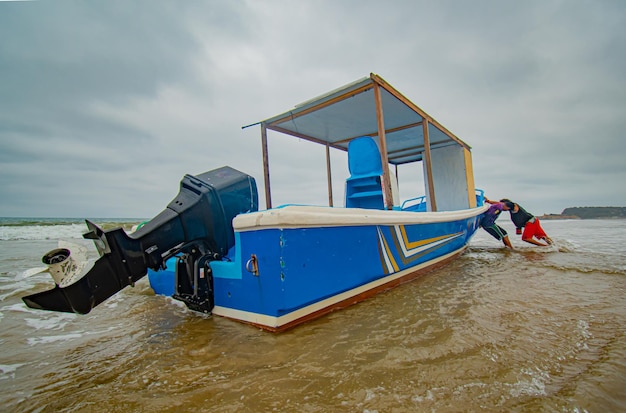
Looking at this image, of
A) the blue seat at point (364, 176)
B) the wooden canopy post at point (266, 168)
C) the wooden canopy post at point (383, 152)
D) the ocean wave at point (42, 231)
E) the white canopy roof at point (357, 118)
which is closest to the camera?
the wooden canopy post at point (383, 152)

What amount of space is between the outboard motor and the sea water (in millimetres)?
333

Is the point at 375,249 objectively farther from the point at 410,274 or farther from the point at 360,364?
the point at 360,364

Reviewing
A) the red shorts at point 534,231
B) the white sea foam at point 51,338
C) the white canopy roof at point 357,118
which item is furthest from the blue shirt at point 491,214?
the white sea foam at point 51,338

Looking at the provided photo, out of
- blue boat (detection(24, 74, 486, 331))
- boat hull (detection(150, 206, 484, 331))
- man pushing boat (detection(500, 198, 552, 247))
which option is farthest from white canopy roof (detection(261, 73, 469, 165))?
man pushing boat (detection(500, 198, 552, 247))

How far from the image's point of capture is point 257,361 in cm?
145

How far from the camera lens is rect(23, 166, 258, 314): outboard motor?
1498 mm

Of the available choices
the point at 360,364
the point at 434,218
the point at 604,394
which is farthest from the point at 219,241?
the point at 434,218

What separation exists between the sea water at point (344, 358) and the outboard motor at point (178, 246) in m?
0.33

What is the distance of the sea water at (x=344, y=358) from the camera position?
3.60ft

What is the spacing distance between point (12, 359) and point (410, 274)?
3342 mm

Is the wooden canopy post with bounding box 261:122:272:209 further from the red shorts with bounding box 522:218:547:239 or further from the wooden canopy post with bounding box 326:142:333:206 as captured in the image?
the red shorts with bounding box 522:218:547:239

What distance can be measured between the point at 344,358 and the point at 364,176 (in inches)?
122

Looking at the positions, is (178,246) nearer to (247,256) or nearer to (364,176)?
(247,256)

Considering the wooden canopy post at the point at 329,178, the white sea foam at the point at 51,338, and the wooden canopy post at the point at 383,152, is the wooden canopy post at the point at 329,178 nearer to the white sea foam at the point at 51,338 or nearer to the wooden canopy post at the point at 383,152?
the wooden canopy post at the point at 383,152
